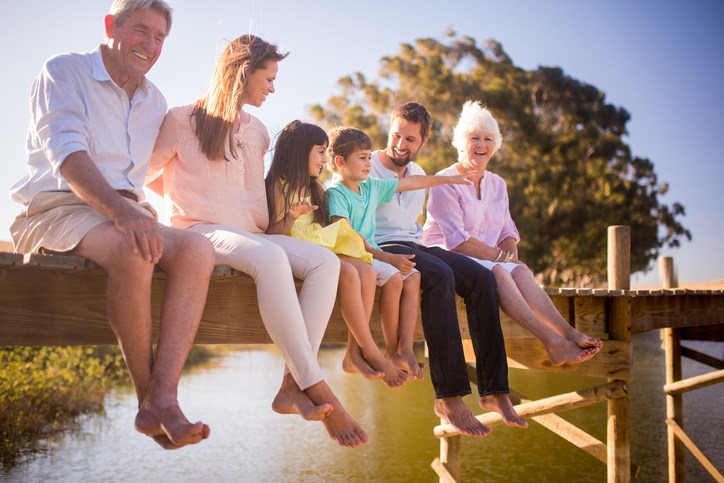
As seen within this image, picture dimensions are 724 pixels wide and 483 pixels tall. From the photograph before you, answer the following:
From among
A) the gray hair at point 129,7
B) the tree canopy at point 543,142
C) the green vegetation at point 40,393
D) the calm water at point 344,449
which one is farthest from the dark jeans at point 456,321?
the tree canopy at point 543,142

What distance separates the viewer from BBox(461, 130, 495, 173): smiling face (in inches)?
170

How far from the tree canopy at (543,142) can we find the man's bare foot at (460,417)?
17.0 m

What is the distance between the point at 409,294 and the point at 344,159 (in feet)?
2.46

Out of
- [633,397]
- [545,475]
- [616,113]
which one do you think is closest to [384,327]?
[545,475]

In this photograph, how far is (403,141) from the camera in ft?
13.6

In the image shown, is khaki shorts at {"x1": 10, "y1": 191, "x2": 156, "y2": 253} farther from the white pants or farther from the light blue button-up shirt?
the white pants

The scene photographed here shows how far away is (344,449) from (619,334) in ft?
28.6

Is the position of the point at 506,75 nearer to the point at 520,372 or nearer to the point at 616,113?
the point at 616,113

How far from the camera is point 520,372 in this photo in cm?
2159

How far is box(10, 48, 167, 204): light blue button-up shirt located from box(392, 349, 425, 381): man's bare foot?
54.4 inches

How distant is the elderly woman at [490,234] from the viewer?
3807 mm

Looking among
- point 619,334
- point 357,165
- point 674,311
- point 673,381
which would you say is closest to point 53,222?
point 357,165

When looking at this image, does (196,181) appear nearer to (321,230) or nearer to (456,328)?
(321,230)

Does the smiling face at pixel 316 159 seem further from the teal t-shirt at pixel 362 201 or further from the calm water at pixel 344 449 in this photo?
the calm water at pixel 344 449
